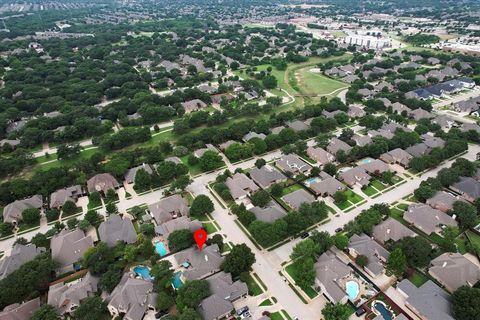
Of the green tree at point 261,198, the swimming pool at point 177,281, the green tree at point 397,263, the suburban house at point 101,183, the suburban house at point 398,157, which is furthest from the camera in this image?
the suburban house at point 398,157

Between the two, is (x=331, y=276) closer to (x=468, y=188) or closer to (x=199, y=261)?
(x=199, y=261)

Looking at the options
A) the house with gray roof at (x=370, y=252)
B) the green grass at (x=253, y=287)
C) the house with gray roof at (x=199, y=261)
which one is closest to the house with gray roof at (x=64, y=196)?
the house with gray roof at (x=199, y=261)

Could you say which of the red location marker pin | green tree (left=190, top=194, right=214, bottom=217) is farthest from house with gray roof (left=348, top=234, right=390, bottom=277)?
green tree (left=190, top=194, right=214, bottom=217)

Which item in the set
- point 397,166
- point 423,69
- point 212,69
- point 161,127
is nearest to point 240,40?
point 212,69

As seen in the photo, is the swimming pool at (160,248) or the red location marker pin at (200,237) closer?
the red location marker pin at (200,237)

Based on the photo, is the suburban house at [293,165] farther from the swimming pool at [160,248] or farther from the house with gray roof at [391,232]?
the swimming pool at [160,248]

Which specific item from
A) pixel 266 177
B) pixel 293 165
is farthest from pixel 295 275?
pixel 293 165

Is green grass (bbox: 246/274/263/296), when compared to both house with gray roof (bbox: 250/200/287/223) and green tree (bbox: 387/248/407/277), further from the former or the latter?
green tree (bbox: 387/248/407/277)
